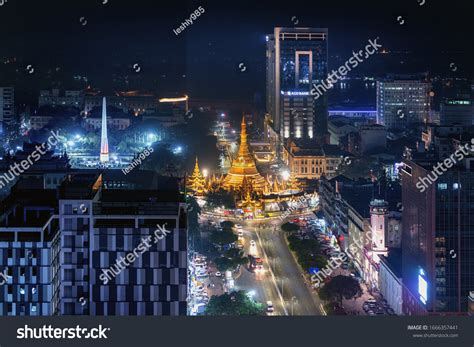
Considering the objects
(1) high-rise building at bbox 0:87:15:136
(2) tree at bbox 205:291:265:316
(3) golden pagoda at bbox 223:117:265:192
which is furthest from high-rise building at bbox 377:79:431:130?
(2) tree at bbox 205:291:265:316

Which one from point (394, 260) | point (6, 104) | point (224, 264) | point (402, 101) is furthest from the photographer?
point (402, 101)

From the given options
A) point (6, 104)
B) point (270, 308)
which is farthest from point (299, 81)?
point (270, 308)

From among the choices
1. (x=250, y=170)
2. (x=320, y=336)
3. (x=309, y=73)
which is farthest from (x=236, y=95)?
(x=320, y=336)

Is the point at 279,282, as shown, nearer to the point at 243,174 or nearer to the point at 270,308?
the point at 270,308

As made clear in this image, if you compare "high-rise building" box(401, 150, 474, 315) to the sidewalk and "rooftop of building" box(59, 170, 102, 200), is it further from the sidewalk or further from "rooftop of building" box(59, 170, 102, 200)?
"rooftop of building" box(59, 170, 102, 200)

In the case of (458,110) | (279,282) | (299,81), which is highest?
(299,81)

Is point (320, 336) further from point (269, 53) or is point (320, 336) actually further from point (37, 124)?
point (269, 53)
